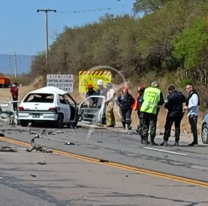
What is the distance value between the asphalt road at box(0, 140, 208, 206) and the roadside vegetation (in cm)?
2200

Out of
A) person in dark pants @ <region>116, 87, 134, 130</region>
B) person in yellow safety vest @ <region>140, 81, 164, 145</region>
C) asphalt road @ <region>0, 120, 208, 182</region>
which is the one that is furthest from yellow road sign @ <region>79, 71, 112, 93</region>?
person in yellow safety vest @ <region>140, 81, 164, 145</region>

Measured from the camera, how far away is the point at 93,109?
28266 mm

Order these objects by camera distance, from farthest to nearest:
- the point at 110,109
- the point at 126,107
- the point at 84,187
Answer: the point at 110,109, the point at 126,107, the point at 84,187

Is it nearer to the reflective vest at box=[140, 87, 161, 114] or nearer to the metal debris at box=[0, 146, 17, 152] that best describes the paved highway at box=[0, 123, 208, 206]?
the metal debris at box=[0, 146, 17, 152]

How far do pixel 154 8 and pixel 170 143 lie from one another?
37.4 metres

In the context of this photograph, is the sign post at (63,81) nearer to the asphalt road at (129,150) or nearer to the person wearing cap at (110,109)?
the person wearing cap at (110,109)

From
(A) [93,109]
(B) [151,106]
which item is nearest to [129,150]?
(B) [151,106]

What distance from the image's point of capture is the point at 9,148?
1767cm

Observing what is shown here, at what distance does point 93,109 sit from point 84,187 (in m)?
16.7

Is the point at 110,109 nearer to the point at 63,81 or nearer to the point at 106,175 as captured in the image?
the point at 63,81

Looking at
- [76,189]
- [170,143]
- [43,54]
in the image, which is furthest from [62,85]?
[43,54]

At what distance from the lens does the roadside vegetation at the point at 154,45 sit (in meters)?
40.1

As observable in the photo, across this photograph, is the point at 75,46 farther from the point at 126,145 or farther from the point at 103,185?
the point at 103,185

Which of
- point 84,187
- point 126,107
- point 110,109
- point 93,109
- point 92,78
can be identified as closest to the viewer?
point 84,187
